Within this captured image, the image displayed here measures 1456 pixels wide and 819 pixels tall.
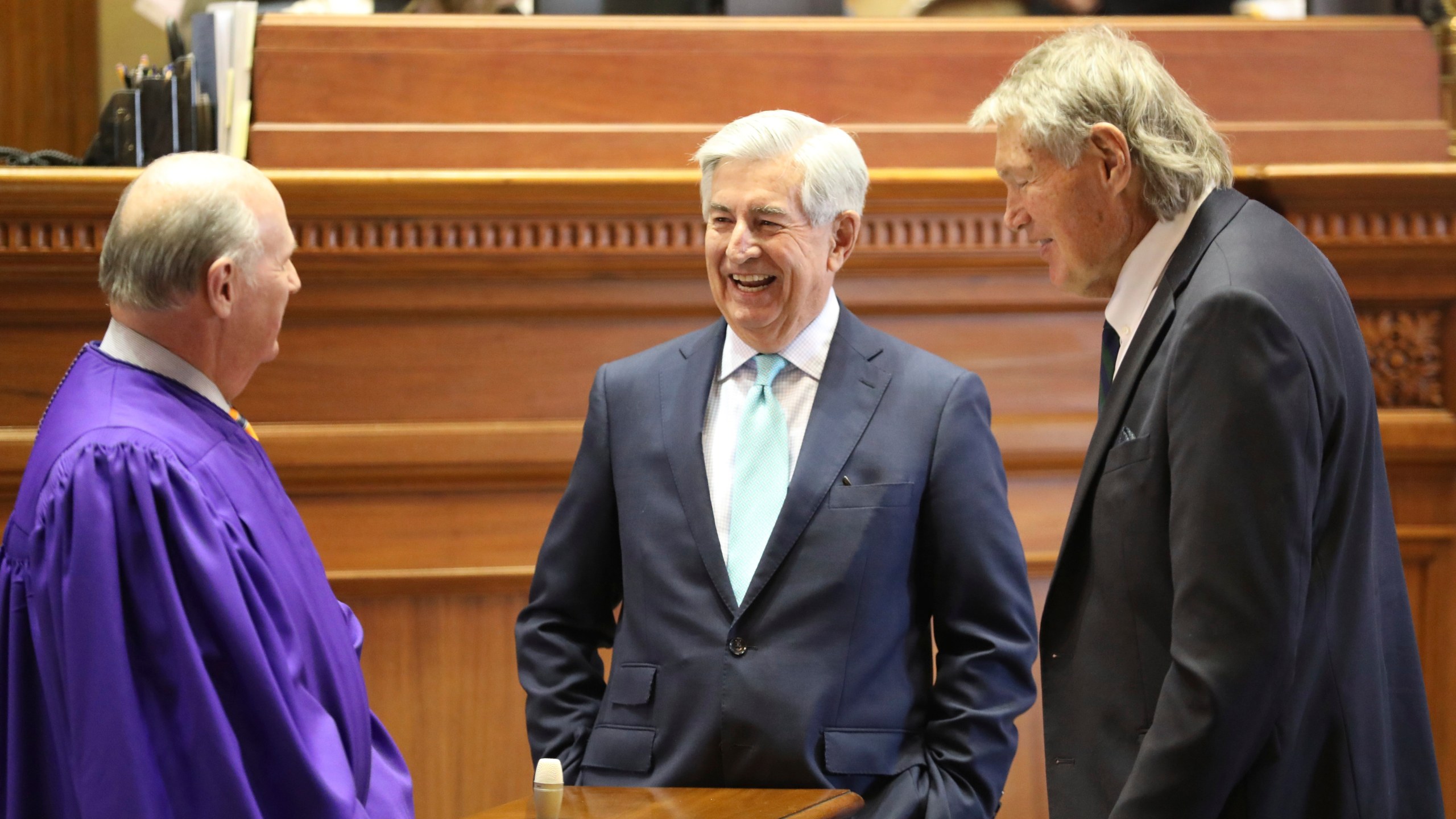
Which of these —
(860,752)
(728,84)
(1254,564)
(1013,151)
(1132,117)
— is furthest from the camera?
(728,84)

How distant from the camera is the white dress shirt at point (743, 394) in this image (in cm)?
228

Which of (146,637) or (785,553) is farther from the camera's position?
(785,553)

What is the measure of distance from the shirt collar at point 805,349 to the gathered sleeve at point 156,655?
2.90 ft

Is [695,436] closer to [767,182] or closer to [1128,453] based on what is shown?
[767,182]

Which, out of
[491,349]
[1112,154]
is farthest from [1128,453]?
[491,349]

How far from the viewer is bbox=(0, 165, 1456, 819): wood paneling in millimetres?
2822

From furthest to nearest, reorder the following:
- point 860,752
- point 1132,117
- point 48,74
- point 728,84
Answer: point 48,74, point 728,84, point 860,752, point 1132,117

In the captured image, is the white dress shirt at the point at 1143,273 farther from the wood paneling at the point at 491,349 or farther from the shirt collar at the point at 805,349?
the wood paneling at the point at 491,349

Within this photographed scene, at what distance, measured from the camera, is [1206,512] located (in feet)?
5.18

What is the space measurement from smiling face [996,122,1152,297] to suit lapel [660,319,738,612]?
0.61m

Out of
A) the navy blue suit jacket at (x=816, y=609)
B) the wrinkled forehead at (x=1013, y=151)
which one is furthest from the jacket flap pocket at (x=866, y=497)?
the wrinkled forehead at (x=1013, y=151)

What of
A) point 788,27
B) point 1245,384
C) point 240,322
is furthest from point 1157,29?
point 240,322

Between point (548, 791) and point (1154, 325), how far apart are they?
922 mm

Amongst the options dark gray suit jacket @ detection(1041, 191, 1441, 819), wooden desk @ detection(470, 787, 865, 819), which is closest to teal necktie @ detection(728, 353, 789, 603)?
wooden desk @ detection(470, 787, 865, 819)
